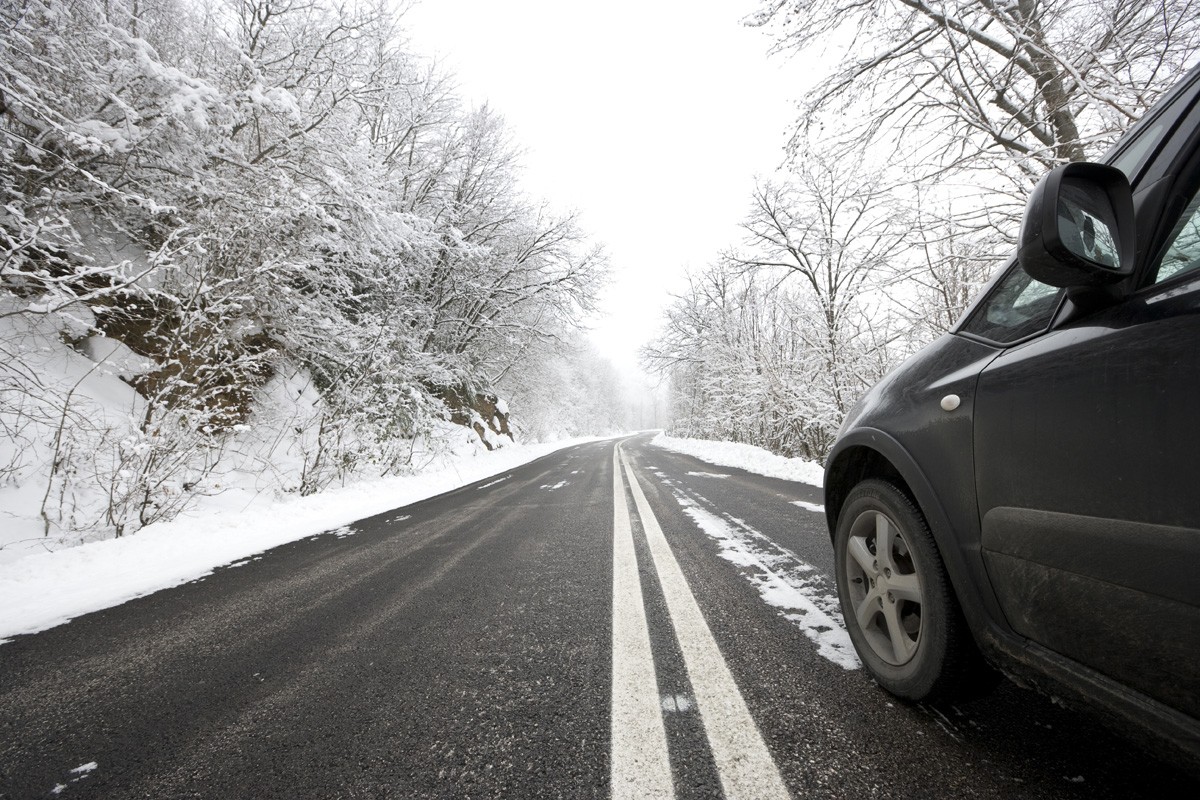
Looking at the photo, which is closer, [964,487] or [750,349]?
[964,487]

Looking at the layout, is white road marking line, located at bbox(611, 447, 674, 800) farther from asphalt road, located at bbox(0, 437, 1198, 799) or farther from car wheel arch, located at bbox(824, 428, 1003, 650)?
car wheel arch, located at bbox(824, 428, 1003, 650)

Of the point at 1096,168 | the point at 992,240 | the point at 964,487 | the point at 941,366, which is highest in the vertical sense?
the point at 992,240

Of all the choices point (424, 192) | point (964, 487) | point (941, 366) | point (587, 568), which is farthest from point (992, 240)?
point (424, 192)

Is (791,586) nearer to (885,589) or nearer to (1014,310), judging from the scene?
(885,589)

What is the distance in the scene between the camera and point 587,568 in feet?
9.83

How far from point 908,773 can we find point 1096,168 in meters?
1.60

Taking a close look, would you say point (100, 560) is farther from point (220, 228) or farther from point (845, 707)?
point (845, 707)

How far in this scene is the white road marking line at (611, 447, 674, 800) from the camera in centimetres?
109

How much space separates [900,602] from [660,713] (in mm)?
967

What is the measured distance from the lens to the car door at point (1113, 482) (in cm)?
78

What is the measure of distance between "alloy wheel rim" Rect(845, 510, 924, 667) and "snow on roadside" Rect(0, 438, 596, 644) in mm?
4163

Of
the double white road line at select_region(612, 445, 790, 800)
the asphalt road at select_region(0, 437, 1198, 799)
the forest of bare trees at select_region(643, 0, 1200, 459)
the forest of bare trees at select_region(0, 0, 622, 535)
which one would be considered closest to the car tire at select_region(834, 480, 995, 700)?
the asphalt road at select_region(0, 437, 1198, 799)

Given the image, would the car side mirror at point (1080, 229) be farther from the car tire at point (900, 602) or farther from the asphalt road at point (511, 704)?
the asphalt road at point (511, 704)

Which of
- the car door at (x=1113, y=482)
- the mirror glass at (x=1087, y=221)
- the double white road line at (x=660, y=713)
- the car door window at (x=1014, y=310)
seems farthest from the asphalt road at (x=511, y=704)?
the mirror glass at (x=1087, y=221)
